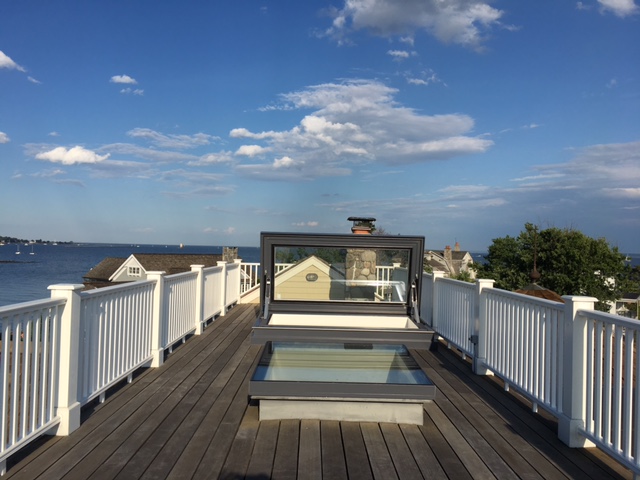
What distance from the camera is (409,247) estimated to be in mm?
5273

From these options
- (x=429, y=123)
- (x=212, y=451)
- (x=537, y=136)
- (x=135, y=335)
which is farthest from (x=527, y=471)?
(x=537, y=136)

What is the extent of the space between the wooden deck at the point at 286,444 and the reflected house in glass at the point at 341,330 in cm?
16

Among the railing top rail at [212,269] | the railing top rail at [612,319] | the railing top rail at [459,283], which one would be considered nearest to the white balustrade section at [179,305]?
the railing top rail at [212,269]

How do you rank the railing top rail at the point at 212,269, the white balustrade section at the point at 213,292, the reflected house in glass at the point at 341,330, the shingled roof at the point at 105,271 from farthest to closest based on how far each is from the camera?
the shingled roof at the point at 105,271
the white balustrade section at the point at 213,292
the railing top rail at the point at 212,269
the reflected house in glass at the point at 341,330

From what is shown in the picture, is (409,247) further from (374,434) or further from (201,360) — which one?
(201,360)

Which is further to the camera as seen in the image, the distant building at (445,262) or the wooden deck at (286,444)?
the distant building at (445,262)

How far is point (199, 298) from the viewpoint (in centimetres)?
728

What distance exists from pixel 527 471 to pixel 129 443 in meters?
2.47

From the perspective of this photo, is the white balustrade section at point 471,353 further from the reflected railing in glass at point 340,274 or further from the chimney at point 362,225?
the chimney at point 362,225

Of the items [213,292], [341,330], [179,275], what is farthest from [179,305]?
[341,330]

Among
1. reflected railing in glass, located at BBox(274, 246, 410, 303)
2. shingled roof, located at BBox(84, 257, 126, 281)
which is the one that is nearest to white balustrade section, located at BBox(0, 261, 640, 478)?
reflected railing in glass, located at BBox(274, 246, 410, 303)

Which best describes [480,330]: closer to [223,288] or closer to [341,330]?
[341,330]

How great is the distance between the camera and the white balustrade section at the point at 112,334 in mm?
3551

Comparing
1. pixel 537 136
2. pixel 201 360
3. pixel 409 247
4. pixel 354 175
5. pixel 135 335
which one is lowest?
pixel 201 360
